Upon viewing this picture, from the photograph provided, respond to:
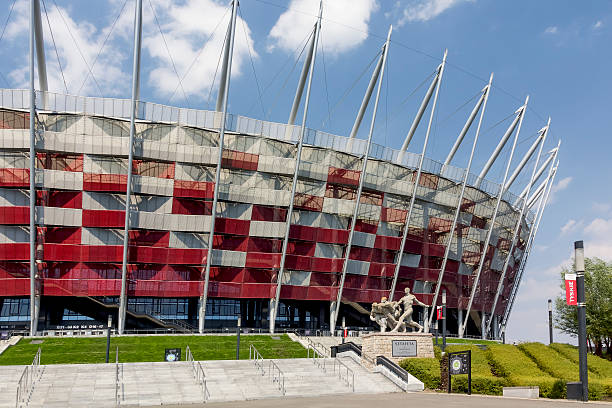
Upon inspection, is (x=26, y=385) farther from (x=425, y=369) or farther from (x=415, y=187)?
(x=415, y=187)

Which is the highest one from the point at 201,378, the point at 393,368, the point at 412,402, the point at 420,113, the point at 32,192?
the point at 420,113

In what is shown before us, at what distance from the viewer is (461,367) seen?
32.0 meters

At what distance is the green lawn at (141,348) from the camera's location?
43500mm

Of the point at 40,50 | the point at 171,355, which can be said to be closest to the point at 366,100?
the point at 40,50

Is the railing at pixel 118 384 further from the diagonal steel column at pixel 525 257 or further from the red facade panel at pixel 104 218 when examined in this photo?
the diagonal steel column at pixel 525 257

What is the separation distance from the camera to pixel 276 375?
36.8m

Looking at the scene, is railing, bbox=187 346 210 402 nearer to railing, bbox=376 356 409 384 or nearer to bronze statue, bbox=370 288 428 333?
railing, bbox=376 356 409 384

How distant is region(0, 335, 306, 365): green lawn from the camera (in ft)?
143

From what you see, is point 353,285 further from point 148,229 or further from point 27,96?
point 27,96

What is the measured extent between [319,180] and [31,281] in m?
29.9

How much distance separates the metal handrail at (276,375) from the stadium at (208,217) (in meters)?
19.8

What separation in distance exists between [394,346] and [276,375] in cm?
847

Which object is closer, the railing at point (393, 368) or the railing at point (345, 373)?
the railing at point (345, 373)

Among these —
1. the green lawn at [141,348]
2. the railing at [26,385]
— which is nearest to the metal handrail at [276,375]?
the green lawn at [141,348]
